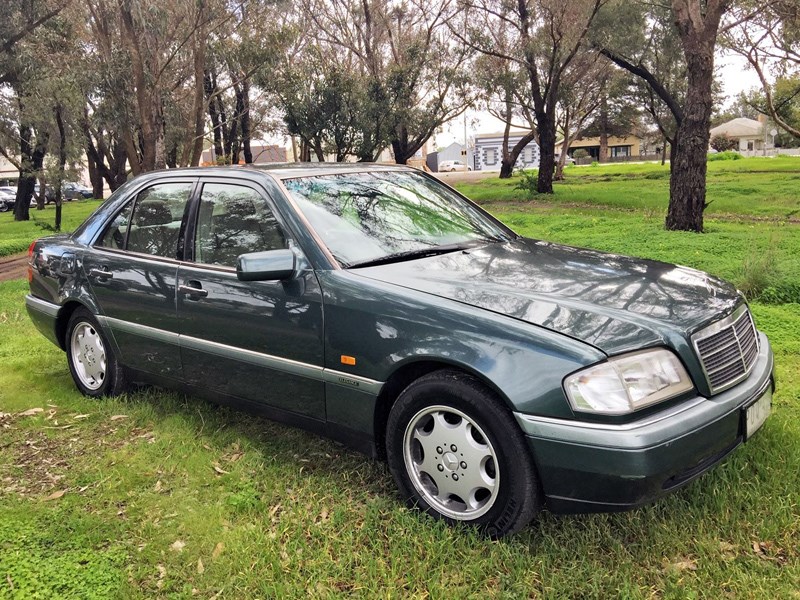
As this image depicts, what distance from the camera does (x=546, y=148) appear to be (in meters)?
20.7

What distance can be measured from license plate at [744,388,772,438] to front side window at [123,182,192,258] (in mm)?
3102

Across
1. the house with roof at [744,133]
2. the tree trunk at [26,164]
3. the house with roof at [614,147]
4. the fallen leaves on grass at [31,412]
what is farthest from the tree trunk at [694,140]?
the house with roof at [614,147]

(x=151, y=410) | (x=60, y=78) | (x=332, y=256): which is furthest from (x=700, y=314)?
(x=60, y=78)

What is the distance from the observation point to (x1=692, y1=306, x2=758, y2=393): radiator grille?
8.78 ft

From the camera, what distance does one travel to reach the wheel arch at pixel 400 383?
266 cm

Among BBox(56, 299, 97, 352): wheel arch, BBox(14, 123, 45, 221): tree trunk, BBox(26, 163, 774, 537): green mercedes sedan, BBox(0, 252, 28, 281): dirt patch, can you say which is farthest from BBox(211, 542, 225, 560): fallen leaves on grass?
BBox(14, 123, 45, 221): tree trunk

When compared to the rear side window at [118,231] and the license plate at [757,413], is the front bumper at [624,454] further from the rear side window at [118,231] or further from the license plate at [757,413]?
the rear side window at [118,231]

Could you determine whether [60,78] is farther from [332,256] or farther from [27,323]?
[332,256]

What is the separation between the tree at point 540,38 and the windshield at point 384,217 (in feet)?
48.7

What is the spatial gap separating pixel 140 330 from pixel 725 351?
10.7ft

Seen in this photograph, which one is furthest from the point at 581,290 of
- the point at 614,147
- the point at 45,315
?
the point at 614,147

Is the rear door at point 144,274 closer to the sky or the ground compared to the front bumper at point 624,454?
closer to the sky

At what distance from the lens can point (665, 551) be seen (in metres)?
2.70

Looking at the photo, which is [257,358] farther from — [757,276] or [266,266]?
[757,276]
